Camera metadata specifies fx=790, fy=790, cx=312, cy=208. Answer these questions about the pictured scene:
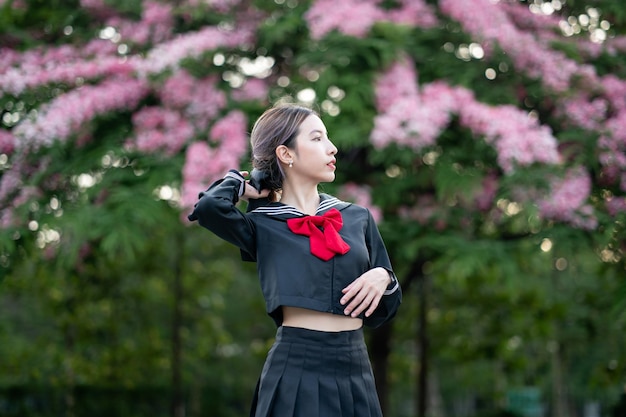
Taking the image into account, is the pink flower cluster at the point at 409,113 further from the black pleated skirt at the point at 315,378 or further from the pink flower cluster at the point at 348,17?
the black pleated skirt at the point at 315,378

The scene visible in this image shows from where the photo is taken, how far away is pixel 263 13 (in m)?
6.59

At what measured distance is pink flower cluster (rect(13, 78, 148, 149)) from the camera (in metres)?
5.77

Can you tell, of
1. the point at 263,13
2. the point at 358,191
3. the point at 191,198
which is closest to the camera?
the point at 191,198

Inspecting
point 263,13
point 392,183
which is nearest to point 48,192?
point 263,13

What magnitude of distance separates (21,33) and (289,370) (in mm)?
5467

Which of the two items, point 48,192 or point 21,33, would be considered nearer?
point 48,192

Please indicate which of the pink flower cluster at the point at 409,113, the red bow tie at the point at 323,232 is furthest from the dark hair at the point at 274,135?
the pink flower cluster at the point at 409,113

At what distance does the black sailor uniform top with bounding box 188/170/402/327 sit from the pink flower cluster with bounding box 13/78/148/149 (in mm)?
3679

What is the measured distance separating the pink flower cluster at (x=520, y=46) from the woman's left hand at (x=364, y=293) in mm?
3978

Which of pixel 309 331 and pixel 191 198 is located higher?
pixel 309 331

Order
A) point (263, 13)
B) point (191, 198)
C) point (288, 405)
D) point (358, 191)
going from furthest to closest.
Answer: point (263, 13) → point (358, 191) → point (191, 198) → point (288, 405)

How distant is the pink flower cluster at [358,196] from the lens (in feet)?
19.1

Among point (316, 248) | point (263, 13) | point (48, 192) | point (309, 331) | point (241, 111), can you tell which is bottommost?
point (48, 192)

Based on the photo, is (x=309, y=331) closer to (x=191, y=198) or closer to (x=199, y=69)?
(x=191, y=198)
